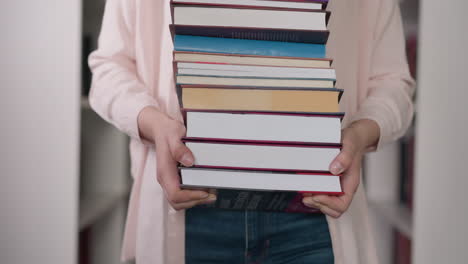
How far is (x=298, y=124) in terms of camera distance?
57 centimetres

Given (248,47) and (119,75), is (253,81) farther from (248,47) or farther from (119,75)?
(119,75)

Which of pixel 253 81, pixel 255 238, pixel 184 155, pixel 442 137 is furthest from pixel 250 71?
pixel 442 137

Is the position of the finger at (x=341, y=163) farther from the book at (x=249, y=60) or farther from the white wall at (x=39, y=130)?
the white wall at (x=39, y=130)

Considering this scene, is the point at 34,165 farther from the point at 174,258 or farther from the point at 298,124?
the point at 298,124

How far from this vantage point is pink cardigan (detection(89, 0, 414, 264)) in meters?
0.73

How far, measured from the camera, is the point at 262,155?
0.59 meters

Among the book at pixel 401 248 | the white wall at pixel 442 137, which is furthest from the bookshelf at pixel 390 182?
the white wall at pixel 442 137

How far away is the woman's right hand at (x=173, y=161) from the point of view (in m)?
0.57

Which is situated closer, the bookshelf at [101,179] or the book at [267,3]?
the book at [267,3]

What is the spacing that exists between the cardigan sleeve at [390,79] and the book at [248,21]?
238 millimetres

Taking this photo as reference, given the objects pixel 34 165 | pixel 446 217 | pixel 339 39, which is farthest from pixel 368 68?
pixel 34 165

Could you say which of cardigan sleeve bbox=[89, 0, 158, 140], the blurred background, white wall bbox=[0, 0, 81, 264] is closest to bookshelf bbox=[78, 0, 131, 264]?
the blurred background

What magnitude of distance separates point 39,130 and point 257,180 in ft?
2.88

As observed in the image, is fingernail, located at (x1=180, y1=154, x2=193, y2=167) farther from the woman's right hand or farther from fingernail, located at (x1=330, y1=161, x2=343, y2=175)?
fingernail, located at (x1=330, y1=161, x2=343, y2=175)
